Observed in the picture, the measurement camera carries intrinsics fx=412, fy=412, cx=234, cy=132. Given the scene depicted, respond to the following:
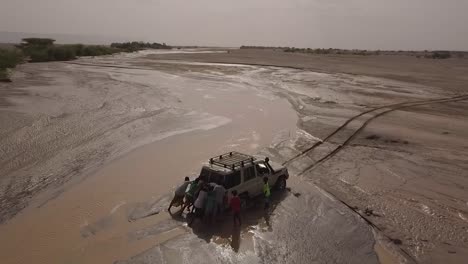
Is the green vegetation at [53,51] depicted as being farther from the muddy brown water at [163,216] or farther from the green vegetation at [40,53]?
the muddy brown water at [163,216]

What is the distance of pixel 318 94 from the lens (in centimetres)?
3478

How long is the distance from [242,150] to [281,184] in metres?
5.29

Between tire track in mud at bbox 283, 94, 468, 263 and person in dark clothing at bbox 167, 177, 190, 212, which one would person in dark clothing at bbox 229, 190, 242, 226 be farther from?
tire track in mud at bbox 283, 94, 468, 263

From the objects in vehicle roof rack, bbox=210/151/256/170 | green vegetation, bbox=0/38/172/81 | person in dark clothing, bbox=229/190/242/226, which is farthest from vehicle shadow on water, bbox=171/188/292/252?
green vegetation, bbox=0/38/172/81

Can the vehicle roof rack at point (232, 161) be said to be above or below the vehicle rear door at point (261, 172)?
above

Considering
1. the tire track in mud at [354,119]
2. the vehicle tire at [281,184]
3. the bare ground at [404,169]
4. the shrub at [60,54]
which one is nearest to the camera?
the bare ground at [404,169]

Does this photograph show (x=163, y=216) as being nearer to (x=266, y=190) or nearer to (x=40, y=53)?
(x=266, y=190)

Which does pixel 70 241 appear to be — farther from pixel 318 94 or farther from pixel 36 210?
pixel 318 94

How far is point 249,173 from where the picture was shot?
12.8 meters

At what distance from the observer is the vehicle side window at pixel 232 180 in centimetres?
1196

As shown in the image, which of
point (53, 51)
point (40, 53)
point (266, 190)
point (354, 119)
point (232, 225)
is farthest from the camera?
point (53, 51)

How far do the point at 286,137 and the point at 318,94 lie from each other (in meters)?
14.5

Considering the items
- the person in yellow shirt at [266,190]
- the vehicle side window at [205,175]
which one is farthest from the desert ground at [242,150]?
the vehicle side window at [205,175]

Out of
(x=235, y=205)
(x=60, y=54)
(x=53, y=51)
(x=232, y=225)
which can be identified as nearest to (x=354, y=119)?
(x=232, y=225)
